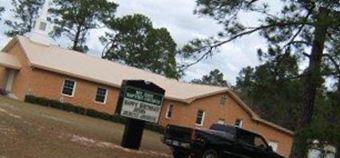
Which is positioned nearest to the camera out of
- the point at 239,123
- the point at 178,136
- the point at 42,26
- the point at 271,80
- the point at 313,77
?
the point at 313,77

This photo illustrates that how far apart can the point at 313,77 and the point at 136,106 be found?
25.4 ft

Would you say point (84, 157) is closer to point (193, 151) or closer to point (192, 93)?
point (193, 151)

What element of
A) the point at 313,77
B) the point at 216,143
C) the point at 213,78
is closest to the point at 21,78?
the point at 216,143

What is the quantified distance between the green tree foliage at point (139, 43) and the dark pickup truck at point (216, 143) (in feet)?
158

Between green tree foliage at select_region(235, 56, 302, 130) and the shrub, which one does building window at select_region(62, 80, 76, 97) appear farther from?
green tree foliage at select_region(235, 56, 302, 130)

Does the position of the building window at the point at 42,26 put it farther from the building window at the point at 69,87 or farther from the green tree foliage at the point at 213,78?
the green tree foliage at the point at 213,78

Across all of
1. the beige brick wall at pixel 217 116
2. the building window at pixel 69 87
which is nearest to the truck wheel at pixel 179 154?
the building window at pixel 69 87

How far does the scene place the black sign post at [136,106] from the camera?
25.9m

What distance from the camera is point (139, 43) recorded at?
75688 mm

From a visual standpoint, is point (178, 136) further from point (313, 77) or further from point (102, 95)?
point (102, 95)

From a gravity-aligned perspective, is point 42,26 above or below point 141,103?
above

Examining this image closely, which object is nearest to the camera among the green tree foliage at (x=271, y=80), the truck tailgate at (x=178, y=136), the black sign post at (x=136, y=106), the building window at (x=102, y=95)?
the green tree foliage at (x=271, y=80)

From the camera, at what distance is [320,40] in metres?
20.8

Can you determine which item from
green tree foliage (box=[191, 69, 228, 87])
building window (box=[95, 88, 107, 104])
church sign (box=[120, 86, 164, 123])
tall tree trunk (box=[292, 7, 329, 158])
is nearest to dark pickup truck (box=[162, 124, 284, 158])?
church sign (box=[120, 86, 164, 123])
